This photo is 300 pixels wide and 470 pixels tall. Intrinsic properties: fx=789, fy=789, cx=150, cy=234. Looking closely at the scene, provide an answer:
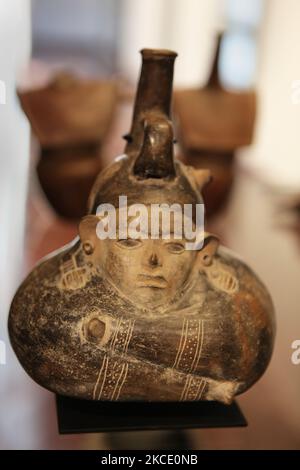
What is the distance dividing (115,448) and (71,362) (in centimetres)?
20

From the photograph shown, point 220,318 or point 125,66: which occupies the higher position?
point 220,318

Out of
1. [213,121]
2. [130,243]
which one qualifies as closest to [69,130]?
[213,121]

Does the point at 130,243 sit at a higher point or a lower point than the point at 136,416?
higher

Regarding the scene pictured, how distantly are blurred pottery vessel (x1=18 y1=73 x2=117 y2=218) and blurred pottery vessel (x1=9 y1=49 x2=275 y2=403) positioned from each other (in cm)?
87

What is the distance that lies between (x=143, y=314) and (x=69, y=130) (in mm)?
999

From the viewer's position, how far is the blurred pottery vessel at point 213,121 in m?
2.06

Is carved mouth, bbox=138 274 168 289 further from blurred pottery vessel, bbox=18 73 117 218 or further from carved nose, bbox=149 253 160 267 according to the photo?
blurred pottery vessel, bbox=18 73 117 218

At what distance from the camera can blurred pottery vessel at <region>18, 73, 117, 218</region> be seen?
1.98 metres

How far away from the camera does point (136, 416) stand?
1.15 meters

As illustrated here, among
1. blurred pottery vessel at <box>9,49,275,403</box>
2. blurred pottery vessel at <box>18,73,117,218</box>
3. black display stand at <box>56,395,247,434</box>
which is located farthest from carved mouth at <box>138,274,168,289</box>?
blurred pottery vessel at <box>18,73,117,218</box>

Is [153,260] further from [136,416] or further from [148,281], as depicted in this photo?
[136,416]

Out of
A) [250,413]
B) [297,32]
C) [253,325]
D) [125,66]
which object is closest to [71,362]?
[253,325]

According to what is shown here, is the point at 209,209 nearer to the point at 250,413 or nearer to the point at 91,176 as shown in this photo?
the point at 91,176
